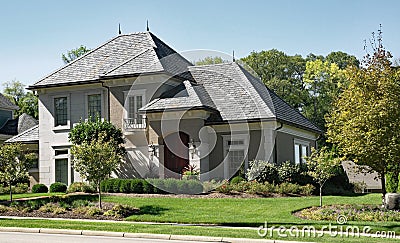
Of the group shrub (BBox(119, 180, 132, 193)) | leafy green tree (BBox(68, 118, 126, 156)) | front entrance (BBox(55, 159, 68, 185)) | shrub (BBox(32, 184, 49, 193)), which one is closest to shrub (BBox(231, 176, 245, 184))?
shrub (BBox(119, 180, 132, 193))

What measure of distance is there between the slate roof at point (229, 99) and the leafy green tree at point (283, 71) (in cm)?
2703

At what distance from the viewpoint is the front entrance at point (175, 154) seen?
95.9ft

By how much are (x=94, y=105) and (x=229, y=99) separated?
→ 7.67m

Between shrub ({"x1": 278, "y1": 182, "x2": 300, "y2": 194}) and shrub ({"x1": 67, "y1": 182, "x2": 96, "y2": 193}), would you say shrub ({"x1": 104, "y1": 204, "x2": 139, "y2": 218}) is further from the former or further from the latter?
shrub ({"x1": 278, "y1": 182, "x2": 300, "y2": 194})

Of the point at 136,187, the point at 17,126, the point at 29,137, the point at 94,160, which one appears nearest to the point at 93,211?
the point at 94,160

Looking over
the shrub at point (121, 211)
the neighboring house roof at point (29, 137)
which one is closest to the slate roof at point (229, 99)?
the shrub at point (121, 211)

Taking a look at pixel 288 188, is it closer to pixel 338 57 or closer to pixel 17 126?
pixel 17 126

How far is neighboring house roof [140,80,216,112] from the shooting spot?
1118 inches

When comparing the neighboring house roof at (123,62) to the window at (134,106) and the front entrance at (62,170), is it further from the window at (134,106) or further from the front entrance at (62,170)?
the front entrance at (62,170)

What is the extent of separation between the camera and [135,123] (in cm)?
3002

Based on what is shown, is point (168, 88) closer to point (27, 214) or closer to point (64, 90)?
point (64, 90)

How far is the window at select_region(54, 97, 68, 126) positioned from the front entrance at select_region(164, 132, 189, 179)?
716 centimetres

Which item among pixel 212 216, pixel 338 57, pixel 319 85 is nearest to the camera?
pixel 212 216

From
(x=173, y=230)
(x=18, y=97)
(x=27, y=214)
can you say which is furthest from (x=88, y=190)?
(x=18, y=97)
